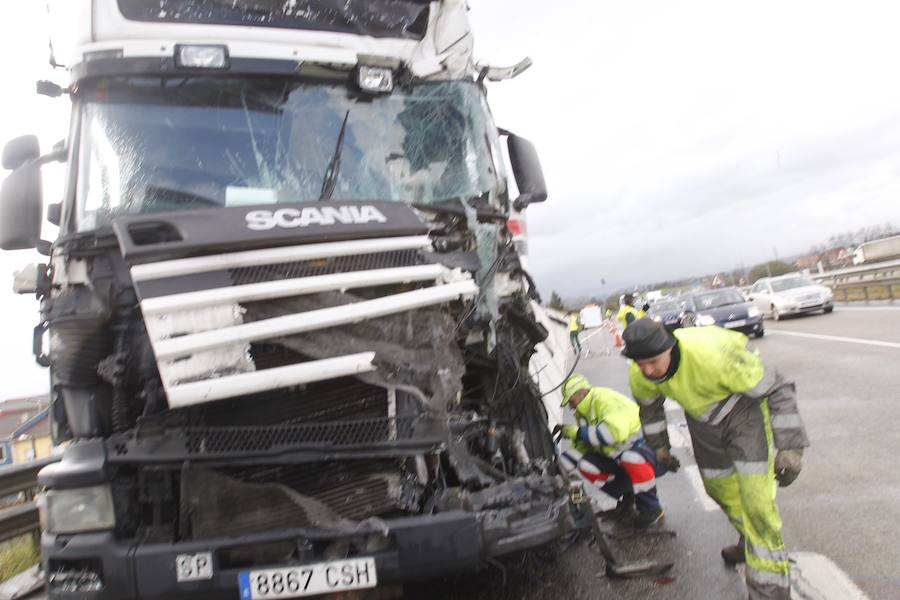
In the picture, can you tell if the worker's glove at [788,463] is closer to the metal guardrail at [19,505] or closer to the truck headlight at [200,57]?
the truck headlight at [200,57]

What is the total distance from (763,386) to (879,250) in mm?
30767

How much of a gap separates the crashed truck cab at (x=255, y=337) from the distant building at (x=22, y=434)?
2.47 m

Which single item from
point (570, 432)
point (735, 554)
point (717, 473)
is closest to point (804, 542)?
point (735, 554)

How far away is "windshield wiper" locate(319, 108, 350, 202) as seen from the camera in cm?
347

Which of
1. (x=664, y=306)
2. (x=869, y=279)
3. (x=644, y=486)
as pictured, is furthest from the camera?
(x=869, y=279)

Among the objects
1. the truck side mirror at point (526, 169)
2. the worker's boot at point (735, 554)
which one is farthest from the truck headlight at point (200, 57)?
the worker's boot at point (735, 554)

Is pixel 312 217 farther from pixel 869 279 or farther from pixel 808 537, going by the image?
pixel 869 279

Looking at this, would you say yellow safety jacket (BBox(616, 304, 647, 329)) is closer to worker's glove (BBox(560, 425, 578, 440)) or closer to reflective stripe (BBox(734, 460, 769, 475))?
worker's glove (BBox(560, 425, 578, 440))

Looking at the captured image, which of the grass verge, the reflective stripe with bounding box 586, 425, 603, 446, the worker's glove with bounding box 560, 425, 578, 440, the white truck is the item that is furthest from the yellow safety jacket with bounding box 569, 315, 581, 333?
the white truck

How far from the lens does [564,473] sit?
3494 millimetres

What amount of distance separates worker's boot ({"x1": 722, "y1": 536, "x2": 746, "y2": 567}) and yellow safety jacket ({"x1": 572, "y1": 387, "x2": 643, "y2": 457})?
899 mm

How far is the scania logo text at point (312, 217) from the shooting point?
284 centimetres

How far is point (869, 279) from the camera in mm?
21094

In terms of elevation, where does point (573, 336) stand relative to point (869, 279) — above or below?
above
